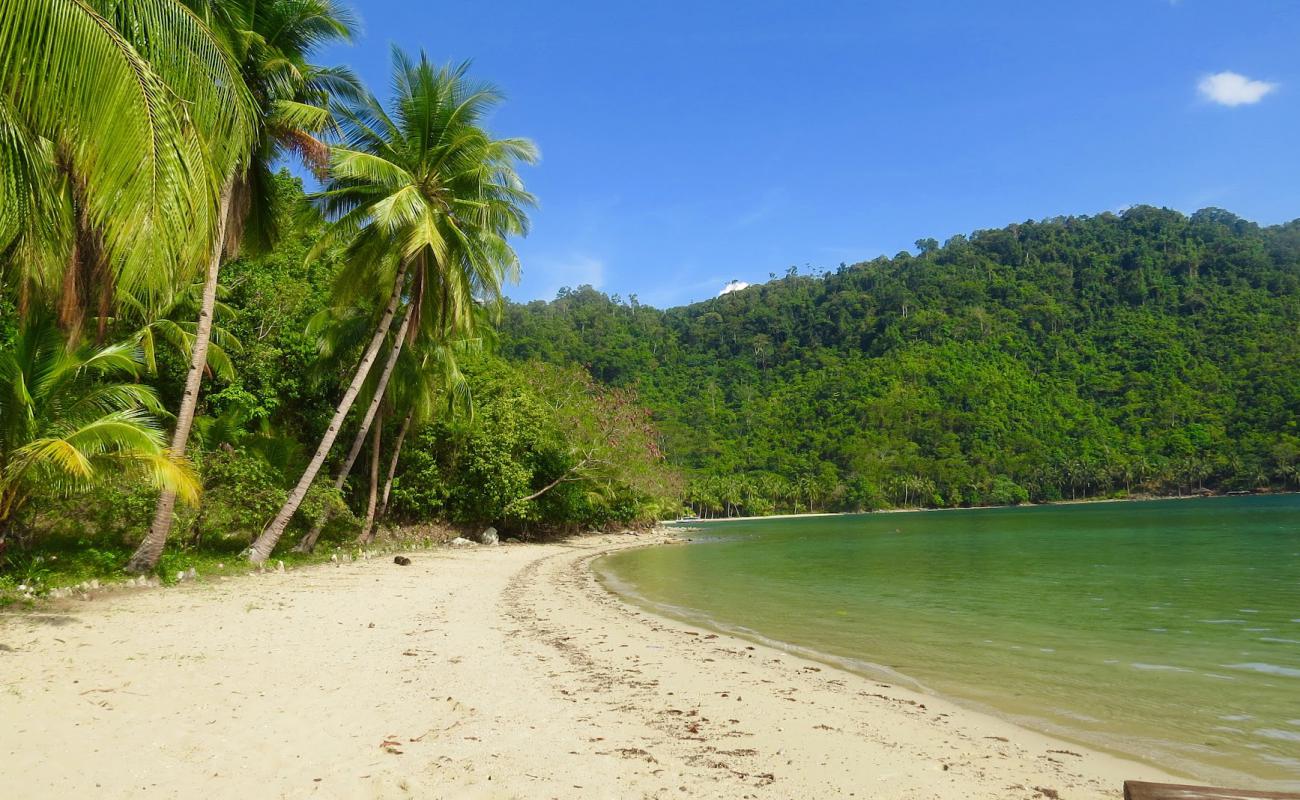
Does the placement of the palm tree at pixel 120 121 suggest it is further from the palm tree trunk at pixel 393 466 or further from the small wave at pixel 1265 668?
the palm tree trunk at pixel 393 466

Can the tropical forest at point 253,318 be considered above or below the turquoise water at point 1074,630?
above

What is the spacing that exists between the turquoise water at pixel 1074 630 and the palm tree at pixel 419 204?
7.65 m

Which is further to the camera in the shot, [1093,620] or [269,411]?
[269,411]

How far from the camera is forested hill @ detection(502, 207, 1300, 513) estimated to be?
266ft

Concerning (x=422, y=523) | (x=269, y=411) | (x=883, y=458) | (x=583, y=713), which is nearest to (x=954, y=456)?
(x=883, y=458)

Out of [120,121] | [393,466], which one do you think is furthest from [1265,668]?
[393,466]

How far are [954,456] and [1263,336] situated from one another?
1511 inches

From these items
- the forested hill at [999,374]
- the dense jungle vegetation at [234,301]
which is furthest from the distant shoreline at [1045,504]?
the dense jungle vegetation at [234,301]

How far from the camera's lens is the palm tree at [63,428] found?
322 inches

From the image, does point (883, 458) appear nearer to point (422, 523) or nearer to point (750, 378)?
point (750, 378)

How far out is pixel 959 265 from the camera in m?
123

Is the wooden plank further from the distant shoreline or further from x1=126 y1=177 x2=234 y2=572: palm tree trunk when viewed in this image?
the distant shoreline

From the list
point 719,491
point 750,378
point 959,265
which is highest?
point 959,265

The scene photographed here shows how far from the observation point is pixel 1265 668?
7.42 meters
